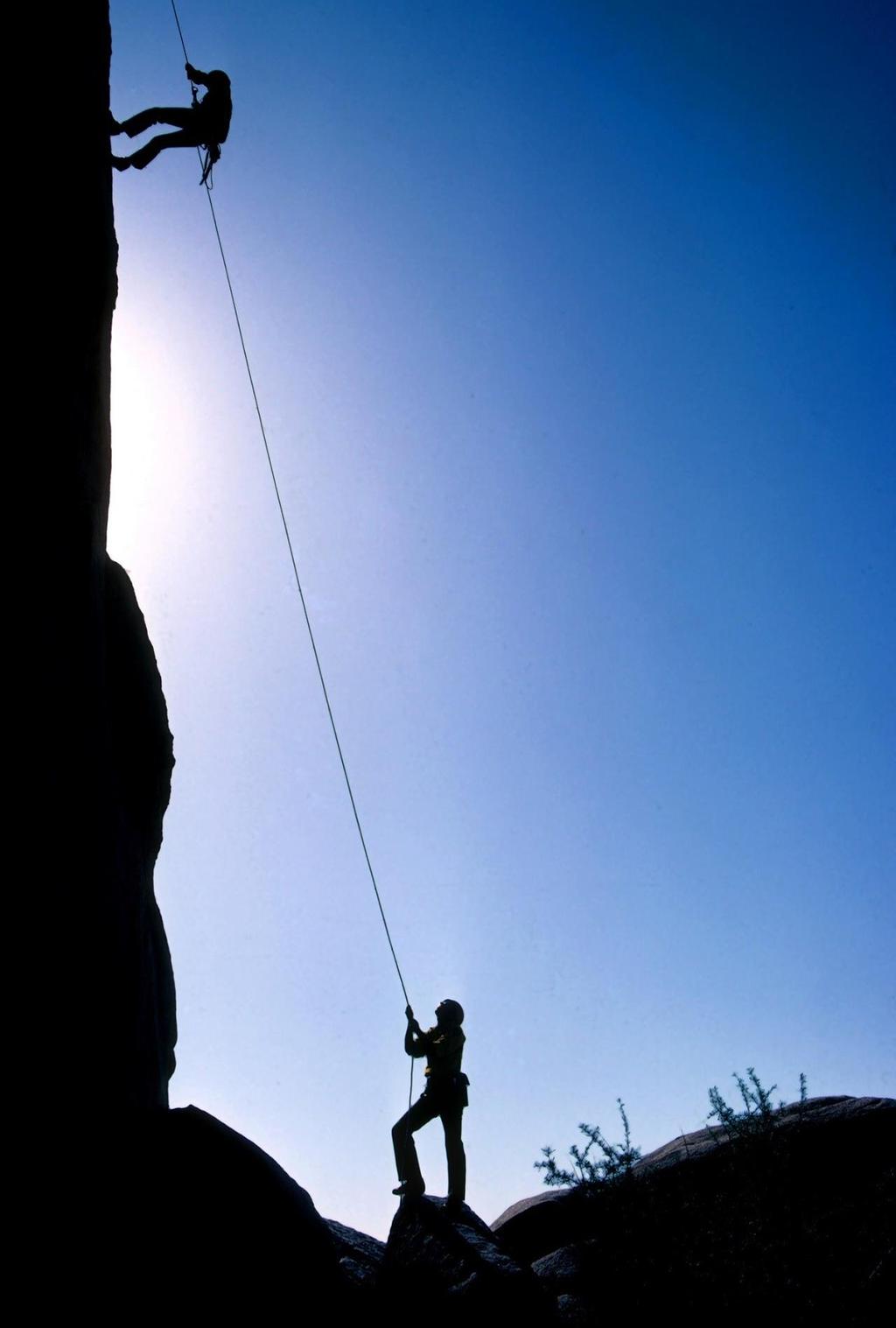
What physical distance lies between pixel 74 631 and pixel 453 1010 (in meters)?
6.59

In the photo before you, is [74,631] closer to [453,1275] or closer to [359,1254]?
[453,1275]

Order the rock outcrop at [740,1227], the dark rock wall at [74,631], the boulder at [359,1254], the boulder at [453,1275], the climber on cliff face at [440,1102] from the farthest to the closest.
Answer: the climber on cliff face at [440,1102]
the rock outcrop at [740,1227]
the boulder at [359,1254]
the boulder at [453,1275]
the dark rock wall at [74,631]

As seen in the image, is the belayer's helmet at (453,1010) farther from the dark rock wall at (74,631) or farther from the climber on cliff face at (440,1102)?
the dark rock wall at (74,631)

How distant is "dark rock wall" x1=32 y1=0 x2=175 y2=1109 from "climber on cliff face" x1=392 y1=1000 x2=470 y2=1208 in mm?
2926

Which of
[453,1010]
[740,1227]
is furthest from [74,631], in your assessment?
[740,1227]

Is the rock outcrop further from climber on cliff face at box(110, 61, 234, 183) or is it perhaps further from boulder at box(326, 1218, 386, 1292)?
climber on cliff face at box(110, 61, 234, 183)

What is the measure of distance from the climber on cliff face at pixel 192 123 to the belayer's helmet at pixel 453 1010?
413 inches

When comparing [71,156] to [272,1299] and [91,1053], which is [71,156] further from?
[272,1299]

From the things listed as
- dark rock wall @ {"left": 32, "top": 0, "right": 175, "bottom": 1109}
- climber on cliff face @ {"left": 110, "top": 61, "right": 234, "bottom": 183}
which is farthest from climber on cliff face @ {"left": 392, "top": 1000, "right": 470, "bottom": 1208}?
climber on cliff face @ {"left": 110, "top": 61, "right": 234, "bottom": 183}

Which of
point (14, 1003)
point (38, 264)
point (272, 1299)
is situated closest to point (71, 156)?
point (38, 264)

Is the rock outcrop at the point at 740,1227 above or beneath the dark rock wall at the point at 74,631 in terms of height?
beneath

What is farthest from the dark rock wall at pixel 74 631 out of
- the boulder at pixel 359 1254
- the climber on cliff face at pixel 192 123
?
the boulder at pixel 359 1254

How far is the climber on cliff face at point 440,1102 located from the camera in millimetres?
9102

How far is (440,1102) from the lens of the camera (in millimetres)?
9344
